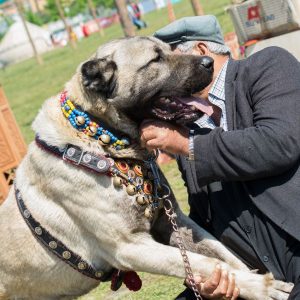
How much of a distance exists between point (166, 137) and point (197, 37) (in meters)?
0.71

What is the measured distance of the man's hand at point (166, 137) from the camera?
9.53 feet

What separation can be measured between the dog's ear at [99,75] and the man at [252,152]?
0.29 metres

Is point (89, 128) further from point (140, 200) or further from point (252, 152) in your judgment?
point (252, 152)

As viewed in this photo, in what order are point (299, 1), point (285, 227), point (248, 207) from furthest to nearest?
point (299, 1), point (248, 207), point (285, 227)

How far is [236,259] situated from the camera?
3160 millimetres

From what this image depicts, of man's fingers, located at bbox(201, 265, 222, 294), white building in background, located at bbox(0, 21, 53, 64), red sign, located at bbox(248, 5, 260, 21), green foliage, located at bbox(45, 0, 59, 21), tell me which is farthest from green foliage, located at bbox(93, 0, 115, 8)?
man's fingers, located at bbox(201, 265, 222, 294)

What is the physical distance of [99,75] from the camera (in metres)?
3.06

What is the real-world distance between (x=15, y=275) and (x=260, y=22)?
14.3ft

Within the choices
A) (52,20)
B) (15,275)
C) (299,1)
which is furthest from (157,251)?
(52,20)

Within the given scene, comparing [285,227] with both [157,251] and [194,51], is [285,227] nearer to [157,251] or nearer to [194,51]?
[157,251]

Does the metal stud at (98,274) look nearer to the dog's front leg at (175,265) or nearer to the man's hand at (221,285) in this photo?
the dog's front leg at (175,265)

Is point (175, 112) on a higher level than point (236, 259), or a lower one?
higher

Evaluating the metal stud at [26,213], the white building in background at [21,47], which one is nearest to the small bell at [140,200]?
the metal stud at [26,213]

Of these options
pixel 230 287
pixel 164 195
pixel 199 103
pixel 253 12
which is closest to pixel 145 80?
pixel 199 103
